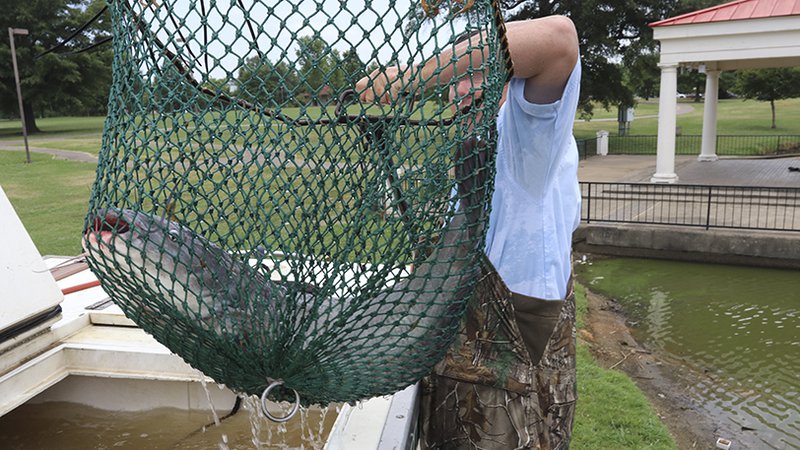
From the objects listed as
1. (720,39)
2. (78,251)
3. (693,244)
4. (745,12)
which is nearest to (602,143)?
(720,39)

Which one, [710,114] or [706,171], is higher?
[710,114]

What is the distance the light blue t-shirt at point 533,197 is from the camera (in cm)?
148

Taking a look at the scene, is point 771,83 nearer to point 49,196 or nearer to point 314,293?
point 49,196

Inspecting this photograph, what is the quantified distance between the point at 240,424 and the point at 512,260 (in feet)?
8.07

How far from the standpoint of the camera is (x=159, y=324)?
158 cm

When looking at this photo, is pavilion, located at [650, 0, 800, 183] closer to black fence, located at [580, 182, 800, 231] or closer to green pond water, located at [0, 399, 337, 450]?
black fence, located at [580, 182, 800, 231]

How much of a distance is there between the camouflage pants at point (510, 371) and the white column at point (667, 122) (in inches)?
472

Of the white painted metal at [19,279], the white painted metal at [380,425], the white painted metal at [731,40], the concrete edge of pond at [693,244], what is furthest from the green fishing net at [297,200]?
the white painted metal at [731,40]

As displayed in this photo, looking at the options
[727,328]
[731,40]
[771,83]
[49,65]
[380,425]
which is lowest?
[727,328]

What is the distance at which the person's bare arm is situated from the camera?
4.43ft

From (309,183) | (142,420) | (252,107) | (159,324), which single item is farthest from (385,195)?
(142,420)

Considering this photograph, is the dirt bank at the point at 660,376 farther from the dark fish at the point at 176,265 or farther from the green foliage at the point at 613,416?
the dark fish at the point at 176,265

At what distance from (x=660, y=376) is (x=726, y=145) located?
19.9 m

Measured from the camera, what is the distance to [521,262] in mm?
1714
